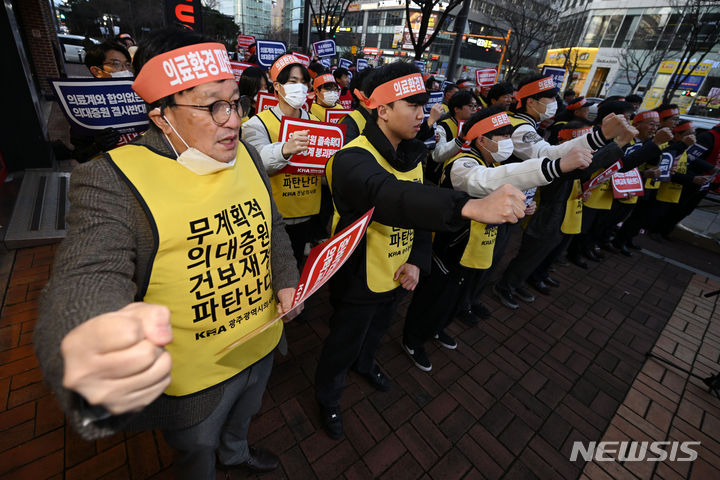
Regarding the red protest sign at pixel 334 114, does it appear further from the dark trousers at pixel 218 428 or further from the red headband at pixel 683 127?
the red headband at pixel 683 127

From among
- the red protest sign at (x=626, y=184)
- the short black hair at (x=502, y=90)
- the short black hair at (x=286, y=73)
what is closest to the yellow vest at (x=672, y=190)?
the red protest sign at (x=626, y=184)

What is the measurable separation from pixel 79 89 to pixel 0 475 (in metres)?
2.65

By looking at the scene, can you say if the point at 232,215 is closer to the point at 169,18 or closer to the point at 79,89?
the point at 79,89

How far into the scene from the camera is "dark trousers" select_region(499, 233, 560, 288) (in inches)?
158

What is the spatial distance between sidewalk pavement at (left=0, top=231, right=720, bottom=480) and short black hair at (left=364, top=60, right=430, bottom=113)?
2394 millimetres

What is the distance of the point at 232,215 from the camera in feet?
4.25

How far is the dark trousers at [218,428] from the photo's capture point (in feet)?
4.62

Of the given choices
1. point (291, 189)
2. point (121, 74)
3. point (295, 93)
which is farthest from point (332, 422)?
point (121, 74)

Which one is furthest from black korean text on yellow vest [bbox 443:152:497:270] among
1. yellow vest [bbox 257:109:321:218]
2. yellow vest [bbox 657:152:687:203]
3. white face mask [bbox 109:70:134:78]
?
yellow vest [bbox 657:152:687:203]

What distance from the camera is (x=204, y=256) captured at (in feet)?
3.96

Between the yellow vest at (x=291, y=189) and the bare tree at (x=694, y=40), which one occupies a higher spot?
the bare tree at (x=694, y=40)

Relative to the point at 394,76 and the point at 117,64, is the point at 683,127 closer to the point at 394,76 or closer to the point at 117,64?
the point at 394,76

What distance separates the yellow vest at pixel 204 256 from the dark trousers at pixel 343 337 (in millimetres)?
762

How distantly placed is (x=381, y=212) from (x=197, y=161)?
0.75 m
